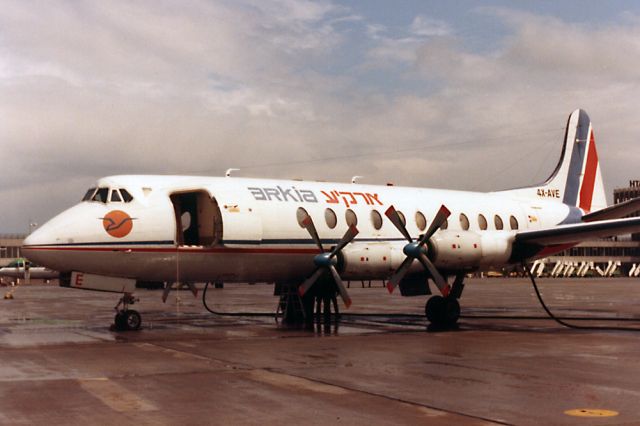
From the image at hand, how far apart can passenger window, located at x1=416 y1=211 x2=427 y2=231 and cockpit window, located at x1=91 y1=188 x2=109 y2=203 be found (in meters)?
10.2

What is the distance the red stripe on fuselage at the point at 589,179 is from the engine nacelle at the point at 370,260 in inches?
545

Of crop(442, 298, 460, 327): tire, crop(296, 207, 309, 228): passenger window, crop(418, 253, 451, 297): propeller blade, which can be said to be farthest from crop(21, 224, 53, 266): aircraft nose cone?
crop(442, 298, 460, 327): tire

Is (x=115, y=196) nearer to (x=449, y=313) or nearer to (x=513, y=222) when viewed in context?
(x=449, y=313)

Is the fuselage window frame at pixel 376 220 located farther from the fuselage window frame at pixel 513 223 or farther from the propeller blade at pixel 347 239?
the fuselage window frame at pixel 513 223

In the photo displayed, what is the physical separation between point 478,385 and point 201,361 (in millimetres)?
5459

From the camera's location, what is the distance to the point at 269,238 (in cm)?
2244

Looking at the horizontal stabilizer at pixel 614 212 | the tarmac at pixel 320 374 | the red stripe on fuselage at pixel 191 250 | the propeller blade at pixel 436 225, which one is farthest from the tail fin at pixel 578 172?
the red stripe on fuselage at pixel 191 250

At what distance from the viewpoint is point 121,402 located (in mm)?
10203

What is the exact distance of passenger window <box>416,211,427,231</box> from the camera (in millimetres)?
25484

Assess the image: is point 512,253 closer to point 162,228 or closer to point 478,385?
point 162,228

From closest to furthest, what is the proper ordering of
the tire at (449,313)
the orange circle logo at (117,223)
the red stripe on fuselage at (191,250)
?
the red stripe on fuselage at (191,250) < the orange circle logo at (117,223) < the tire at (449,313)

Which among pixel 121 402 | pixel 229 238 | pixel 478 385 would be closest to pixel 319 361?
pixel 478 385

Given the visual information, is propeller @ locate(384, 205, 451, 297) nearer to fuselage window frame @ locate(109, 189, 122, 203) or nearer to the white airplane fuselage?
the white airplane fuselage

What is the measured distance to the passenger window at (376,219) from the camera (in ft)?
81.0
